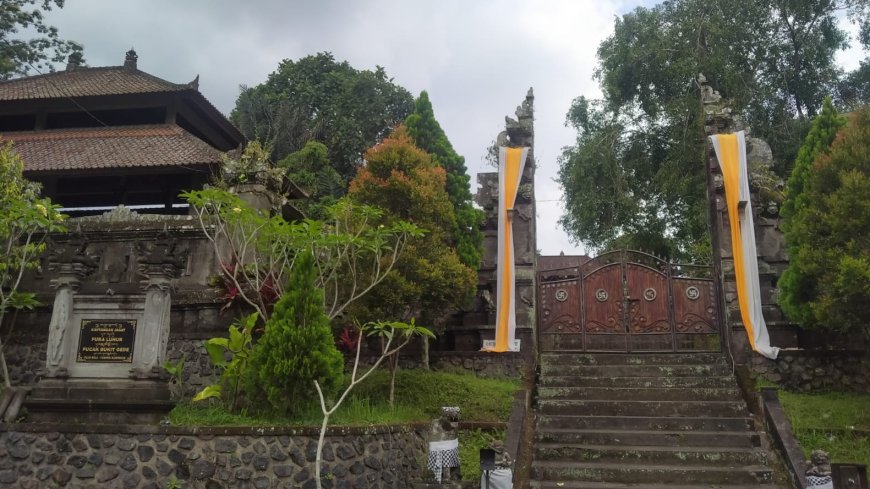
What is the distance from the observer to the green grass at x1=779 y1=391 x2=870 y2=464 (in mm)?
7219

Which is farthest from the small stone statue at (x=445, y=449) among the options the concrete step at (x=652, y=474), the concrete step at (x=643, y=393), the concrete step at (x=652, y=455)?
the concrete step at (x=643, y=393)

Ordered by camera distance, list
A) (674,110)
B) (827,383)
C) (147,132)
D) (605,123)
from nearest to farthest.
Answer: (827,383)
(147,132)
(674,110)
(605,123)

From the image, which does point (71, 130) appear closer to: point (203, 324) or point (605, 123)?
point (203, 324)

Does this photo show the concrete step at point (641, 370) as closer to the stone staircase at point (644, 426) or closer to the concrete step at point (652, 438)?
the stone staircase at point (644, 426)

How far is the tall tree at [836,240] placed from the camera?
7.73 metres

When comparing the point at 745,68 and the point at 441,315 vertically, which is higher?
the point at 745,68

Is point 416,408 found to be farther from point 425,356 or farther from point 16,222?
point 16,222

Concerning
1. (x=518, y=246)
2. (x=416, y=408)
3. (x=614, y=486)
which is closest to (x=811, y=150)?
(x=518, y=246)

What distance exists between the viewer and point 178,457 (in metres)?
6.54

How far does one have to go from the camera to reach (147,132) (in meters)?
15.4

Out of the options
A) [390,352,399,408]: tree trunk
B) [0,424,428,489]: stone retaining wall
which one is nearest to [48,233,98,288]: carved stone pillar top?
[0,424,428,489]: stone retaining wall

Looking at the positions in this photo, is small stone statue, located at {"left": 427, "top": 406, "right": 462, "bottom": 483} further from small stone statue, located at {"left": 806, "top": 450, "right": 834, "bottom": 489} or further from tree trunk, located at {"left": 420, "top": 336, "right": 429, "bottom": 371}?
tree trunk, located at {"left": 420, "top": 336, "right": 429, "bottom": 371}

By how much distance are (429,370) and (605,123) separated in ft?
46.6

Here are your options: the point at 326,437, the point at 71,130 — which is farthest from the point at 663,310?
the point at 71,130
